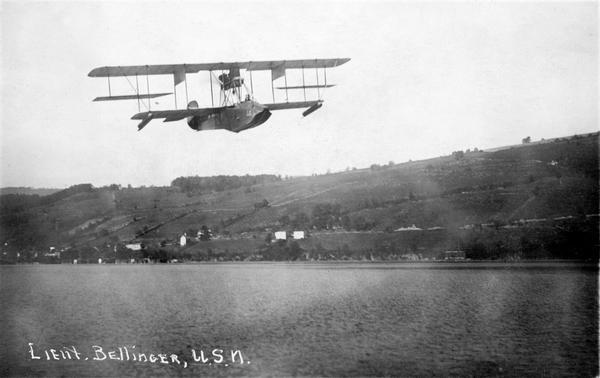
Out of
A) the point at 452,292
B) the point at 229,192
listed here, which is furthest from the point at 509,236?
the point at 229,192

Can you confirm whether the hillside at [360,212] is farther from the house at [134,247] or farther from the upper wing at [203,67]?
the upper wing at [203,67]

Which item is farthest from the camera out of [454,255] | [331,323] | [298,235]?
[298,235]

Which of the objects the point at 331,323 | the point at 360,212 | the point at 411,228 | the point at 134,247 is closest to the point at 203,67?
the point at 331,323

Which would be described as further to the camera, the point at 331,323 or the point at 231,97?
the point at 331,323

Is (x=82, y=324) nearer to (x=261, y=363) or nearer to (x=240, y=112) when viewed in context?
(x=261, y=363)

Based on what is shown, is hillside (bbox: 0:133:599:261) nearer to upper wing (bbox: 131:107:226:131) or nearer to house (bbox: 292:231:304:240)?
house (bbox: 292:231:304:240)

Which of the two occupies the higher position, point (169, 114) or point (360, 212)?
point (169, 114)

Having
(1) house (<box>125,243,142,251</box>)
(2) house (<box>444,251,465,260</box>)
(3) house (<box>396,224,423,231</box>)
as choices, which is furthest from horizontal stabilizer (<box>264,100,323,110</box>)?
(1) house (<box>125,243,142,251</box>)

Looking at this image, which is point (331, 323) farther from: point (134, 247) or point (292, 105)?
point (134, 247)
